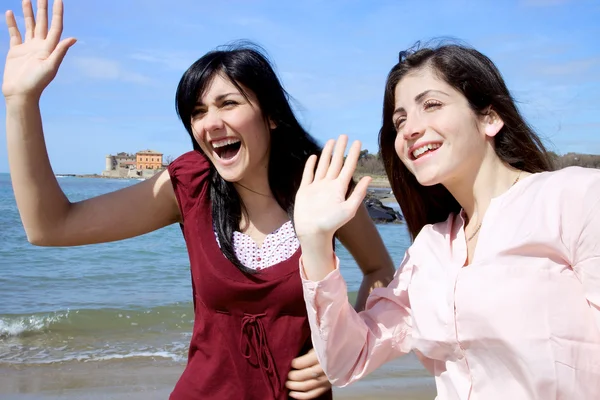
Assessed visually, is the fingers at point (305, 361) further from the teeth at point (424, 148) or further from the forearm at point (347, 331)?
the teeth at point (424, 148)

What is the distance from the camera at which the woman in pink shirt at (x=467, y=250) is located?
65.2 inches

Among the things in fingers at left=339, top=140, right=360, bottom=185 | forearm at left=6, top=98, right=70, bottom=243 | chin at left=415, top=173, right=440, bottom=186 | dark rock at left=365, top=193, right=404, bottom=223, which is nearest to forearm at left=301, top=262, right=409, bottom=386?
fingers at left=339, top=140, right=360, bottom=185

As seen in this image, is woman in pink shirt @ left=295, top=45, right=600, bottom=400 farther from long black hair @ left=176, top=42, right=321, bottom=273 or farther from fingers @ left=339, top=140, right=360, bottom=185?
long black hair @ left=176, top=42, right=321, bottom=273

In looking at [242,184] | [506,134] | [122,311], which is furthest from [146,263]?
[506,134]

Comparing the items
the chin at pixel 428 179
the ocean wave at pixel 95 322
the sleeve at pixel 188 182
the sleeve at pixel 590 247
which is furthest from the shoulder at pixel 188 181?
the ocean wave at pixel 95 322

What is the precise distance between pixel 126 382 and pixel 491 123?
181 inches

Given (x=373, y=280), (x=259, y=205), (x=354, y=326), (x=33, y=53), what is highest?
(x=33, y=53)

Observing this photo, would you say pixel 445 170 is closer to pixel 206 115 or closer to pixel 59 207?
pixel 206 115

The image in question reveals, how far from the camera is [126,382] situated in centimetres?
561

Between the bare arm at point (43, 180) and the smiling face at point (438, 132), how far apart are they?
1036 mm

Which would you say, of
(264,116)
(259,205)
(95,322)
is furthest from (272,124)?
(95,322)

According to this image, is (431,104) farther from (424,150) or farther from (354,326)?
(354,326)

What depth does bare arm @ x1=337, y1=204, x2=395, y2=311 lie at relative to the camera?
2.71 metres

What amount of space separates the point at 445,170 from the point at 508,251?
0.37 m
